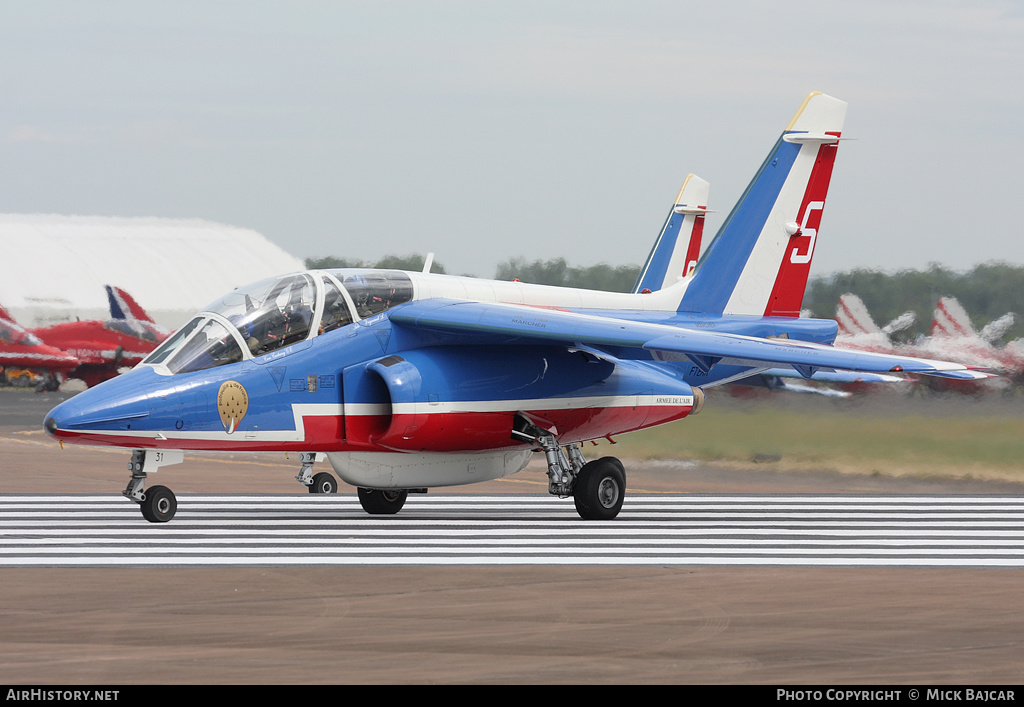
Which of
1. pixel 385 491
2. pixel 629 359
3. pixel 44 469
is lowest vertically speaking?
pixel 44 469

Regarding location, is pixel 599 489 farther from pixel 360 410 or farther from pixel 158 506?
pixel 158 506

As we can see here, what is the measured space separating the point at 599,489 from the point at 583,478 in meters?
0.23

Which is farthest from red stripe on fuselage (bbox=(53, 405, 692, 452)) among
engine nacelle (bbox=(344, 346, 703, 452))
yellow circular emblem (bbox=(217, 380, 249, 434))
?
yellow circular emblem (bbox=(217, 380, 249, 434))

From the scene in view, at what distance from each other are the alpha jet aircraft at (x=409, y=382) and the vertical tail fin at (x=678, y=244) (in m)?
8.48

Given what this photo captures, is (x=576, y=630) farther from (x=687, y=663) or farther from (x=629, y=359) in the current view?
(x=629, y=359)

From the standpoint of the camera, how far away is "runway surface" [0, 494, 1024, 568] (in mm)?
10977

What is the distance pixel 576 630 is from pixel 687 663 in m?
1.05

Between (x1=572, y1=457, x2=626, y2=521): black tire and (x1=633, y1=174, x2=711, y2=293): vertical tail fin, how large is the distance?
403 inches

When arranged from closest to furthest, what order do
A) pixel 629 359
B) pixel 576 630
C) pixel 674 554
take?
pixel 576 630
pixel 674 554
pixel 629 359

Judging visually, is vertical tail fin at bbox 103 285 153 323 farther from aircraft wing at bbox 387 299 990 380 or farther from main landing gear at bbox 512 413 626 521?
aircraft wing at bbox 387 299 990 380

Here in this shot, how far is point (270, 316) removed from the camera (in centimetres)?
1288

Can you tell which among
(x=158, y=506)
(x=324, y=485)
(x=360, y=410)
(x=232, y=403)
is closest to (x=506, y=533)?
(x=360, y=410)

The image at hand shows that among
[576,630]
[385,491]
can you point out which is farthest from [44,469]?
[576,630]
